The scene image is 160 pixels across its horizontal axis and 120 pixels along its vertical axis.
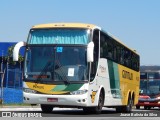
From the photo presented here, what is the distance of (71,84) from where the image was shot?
1941 centimetres

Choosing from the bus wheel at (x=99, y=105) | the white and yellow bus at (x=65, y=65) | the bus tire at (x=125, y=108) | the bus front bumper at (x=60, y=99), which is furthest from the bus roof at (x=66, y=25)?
the bus tire at (x=125, y=108)

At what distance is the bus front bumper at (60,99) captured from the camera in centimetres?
1933

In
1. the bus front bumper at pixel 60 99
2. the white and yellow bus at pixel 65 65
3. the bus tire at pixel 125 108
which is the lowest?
the bus tire at pixel 125 108

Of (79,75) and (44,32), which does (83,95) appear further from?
(44,32)

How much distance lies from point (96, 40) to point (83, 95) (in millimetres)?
2570

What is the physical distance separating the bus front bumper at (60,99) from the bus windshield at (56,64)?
2.11 feet

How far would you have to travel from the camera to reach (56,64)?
1958 cm

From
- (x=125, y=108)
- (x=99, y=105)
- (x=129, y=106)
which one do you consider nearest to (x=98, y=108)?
(x=99, y=105)

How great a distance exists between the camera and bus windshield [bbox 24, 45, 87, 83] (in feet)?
63.8

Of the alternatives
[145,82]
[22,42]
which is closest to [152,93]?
[145,82]

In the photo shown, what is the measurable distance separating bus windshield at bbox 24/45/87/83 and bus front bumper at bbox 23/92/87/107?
25.3 inches

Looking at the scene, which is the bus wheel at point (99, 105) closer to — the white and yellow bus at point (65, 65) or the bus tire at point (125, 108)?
the white and yellow bus at point (65, 65)

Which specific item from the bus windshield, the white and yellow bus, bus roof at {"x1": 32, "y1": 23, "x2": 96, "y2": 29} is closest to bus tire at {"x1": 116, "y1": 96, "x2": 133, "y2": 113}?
the white and yellow bus

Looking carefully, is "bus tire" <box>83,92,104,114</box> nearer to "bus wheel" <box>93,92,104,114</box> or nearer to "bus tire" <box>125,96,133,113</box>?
"bus wheel" <box>93,92,104,114</box>
